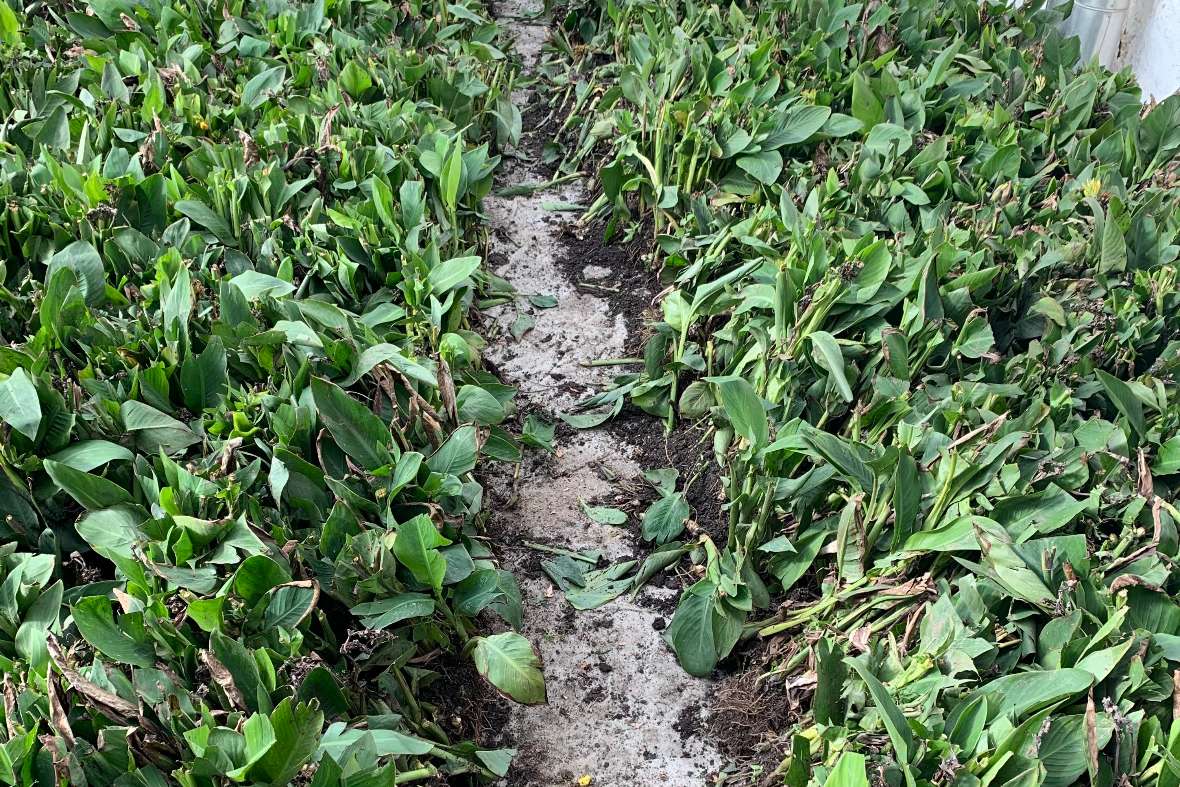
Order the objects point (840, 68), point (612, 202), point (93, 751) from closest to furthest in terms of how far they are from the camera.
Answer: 1. point (93, 751)
2. point (840, 68)
3. point (612, 202)

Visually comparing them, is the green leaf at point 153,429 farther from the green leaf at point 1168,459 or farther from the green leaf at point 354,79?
the green leaf at point 1168,459

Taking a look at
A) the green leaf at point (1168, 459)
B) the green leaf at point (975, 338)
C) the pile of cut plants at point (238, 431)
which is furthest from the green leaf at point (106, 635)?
the green leaf at point (1168, 459)

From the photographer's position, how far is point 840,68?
3.49m

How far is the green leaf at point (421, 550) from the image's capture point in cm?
193

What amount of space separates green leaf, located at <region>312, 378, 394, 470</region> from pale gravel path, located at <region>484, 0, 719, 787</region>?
2.18ft

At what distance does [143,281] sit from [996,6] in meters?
3.13

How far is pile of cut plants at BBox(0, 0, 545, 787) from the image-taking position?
162cm

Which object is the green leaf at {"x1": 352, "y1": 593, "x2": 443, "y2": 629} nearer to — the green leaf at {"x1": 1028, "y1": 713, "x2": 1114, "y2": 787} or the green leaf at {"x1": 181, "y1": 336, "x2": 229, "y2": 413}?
the green leaf at {"x1": 181, "y1": 336, "x2": 229, "y2": 413}

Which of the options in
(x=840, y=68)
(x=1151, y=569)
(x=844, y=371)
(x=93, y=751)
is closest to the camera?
(x=93, y=751)

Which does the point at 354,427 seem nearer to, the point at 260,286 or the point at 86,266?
the point at 260,286

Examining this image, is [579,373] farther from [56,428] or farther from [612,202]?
[56,428]

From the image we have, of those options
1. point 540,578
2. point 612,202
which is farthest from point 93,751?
point 612,202

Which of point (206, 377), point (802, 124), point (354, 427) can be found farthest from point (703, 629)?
point (802, 124)

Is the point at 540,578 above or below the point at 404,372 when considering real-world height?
below
